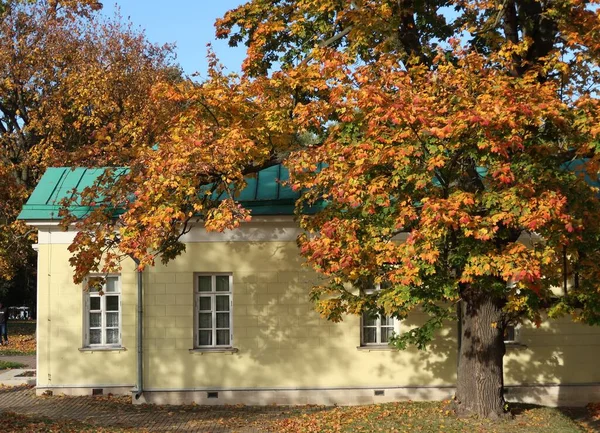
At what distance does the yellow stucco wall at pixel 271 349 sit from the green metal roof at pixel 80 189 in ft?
2.84

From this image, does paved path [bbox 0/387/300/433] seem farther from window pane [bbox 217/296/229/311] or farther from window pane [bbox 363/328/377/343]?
window pane [bbox 363/328/377/343]

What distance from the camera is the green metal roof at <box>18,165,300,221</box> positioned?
17.7 meters

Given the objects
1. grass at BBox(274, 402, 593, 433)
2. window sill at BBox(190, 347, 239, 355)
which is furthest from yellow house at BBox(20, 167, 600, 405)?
grass at BBox(274, 402, 593, 433)

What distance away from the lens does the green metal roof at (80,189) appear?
1770 centimetres

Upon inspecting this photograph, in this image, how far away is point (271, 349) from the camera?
58.3 ft

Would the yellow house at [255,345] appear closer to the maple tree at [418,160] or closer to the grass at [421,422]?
the grass at [421,422]

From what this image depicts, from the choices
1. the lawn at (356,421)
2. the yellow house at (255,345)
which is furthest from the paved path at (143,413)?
the yellow house at (255,345)

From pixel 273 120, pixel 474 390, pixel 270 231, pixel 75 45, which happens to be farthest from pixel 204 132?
pixel 75 45

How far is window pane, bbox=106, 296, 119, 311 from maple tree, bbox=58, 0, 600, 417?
3761mm

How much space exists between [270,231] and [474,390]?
5751mm

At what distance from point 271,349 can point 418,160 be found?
7.47m

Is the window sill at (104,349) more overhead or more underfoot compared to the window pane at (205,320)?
more underfoot

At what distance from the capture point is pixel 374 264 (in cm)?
1259

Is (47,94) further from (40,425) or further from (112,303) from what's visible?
(40,425)
